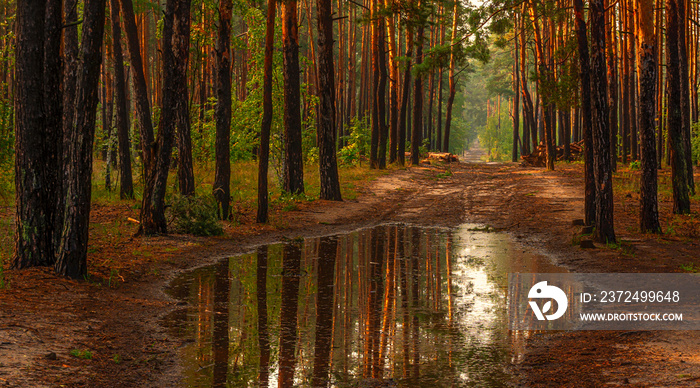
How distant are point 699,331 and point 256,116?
19104 millimetres

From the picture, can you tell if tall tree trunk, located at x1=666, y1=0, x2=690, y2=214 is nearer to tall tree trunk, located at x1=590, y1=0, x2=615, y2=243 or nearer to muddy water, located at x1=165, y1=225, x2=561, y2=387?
tall tree trunk, located at x1=590, y1=0, x2=615, y2=243

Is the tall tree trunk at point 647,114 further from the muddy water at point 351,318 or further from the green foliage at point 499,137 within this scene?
the green foliage at point 499,137

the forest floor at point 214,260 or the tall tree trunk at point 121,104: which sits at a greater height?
the tall tree trunk at point 121,104

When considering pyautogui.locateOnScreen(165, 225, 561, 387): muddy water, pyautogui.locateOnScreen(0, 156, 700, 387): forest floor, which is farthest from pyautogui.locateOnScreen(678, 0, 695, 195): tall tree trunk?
pyautogui.locateOnScreen(165, 225, 561, 387): muddy water

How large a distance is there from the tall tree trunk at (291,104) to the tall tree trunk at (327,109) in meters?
0.80

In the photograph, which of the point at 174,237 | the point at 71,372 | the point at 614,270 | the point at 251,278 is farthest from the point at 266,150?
the point at 71,372

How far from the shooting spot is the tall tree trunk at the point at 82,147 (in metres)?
8.55

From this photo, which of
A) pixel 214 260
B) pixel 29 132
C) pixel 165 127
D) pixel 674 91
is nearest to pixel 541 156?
pixel 674 91

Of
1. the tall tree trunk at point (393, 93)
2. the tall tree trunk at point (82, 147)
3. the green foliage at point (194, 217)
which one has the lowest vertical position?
the green foliage at point (194, 217)

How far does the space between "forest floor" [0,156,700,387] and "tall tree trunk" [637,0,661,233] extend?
0.54 m

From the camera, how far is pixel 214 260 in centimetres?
1152

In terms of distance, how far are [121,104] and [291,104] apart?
16.2 ft

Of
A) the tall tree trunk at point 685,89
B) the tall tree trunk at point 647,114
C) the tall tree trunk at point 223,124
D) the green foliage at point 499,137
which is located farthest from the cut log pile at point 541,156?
the green foliage at point 499,137

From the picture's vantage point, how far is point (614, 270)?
10102 mm
